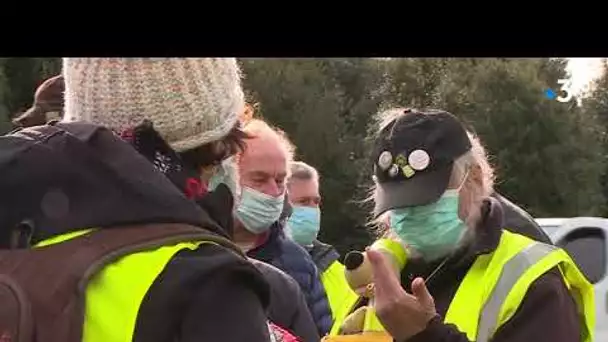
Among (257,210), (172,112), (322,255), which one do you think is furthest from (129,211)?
(322,255)

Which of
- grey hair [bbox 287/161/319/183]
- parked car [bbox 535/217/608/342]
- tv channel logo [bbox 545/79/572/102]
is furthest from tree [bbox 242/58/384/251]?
grey hair [bbox 287/161/319/183]

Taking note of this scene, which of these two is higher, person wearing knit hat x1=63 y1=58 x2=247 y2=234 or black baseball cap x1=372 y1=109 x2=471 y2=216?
person wearing knit hat x1=63 y1=58 x2=247 y2=234

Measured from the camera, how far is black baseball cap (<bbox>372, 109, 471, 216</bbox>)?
10.2 ft

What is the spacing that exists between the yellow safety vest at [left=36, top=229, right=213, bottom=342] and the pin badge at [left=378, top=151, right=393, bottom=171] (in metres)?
1.55

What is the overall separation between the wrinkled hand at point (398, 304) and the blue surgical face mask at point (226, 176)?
0.71 metres

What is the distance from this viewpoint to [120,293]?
1631 millimetres

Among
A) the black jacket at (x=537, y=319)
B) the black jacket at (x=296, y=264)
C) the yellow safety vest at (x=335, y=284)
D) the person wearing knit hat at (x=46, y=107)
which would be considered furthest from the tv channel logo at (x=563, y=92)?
the person wearing knit hat at (x=46, y=107)

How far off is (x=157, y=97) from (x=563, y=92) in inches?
1024

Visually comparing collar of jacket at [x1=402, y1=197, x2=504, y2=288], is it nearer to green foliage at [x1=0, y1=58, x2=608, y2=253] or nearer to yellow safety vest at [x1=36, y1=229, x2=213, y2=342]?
yellow safety vest at [x1=36, y1=229, x2=213, y2=342]

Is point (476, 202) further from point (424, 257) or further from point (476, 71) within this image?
point (476, 71)

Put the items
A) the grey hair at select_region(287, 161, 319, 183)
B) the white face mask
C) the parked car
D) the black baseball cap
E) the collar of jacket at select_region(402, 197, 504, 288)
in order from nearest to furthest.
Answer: the white face mask → the collar of jacket at select_region(402, 197, 504, 288) → the black baseball cap → the grey hair at select_region(287, 161, 319, 183) → the parked car

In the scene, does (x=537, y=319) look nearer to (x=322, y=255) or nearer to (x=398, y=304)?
(x=398, y=304)
